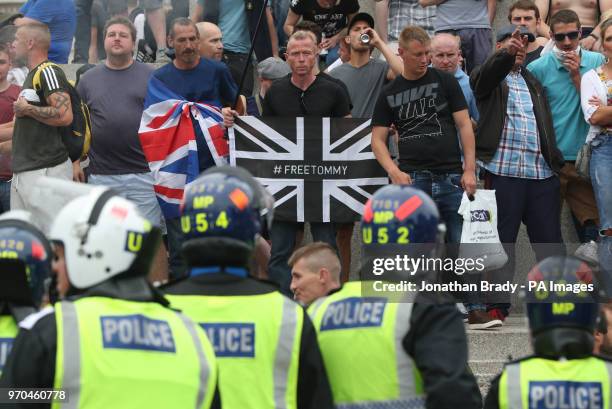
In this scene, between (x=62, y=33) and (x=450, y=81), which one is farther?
(x=62, y=33)

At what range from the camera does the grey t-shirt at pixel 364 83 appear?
11.1 m

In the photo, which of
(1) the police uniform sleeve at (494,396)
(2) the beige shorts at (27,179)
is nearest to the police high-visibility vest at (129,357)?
(1) the police uniform sleeve at (494,396)

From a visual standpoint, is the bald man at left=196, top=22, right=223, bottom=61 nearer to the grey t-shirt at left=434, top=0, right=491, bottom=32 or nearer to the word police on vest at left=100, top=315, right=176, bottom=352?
the grey t-shirt at left=434, top=0, right=491, bottom=32

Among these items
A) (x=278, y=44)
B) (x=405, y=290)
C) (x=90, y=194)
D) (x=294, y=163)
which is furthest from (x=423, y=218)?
(x=278, y=44)

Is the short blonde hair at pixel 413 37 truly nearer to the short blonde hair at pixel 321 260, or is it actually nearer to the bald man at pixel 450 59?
the bald man at pixel 450 59

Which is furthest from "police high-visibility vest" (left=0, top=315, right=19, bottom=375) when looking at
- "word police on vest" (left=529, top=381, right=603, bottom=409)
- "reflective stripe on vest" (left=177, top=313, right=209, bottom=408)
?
"word police on vest" (left=529, top=381, right=603, bottom=409)

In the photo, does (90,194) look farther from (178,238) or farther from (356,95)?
(356,95)

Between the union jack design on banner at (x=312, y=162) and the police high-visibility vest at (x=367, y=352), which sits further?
the union jack design on banner at (x=312, y=162)

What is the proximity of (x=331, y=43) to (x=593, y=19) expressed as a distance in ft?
7.41

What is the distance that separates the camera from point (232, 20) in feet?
41.1

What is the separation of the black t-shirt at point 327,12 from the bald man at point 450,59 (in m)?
1.61

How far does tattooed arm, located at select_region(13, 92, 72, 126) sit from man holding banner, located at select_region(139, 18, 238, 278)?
644 mm

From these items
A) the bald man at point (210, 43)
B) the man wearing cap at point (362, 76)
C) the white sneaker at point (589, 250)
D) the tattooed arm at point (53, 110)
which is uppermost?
the bald man at point (210, 43)

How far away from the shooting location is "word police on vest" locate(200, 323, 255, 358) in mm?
5375
